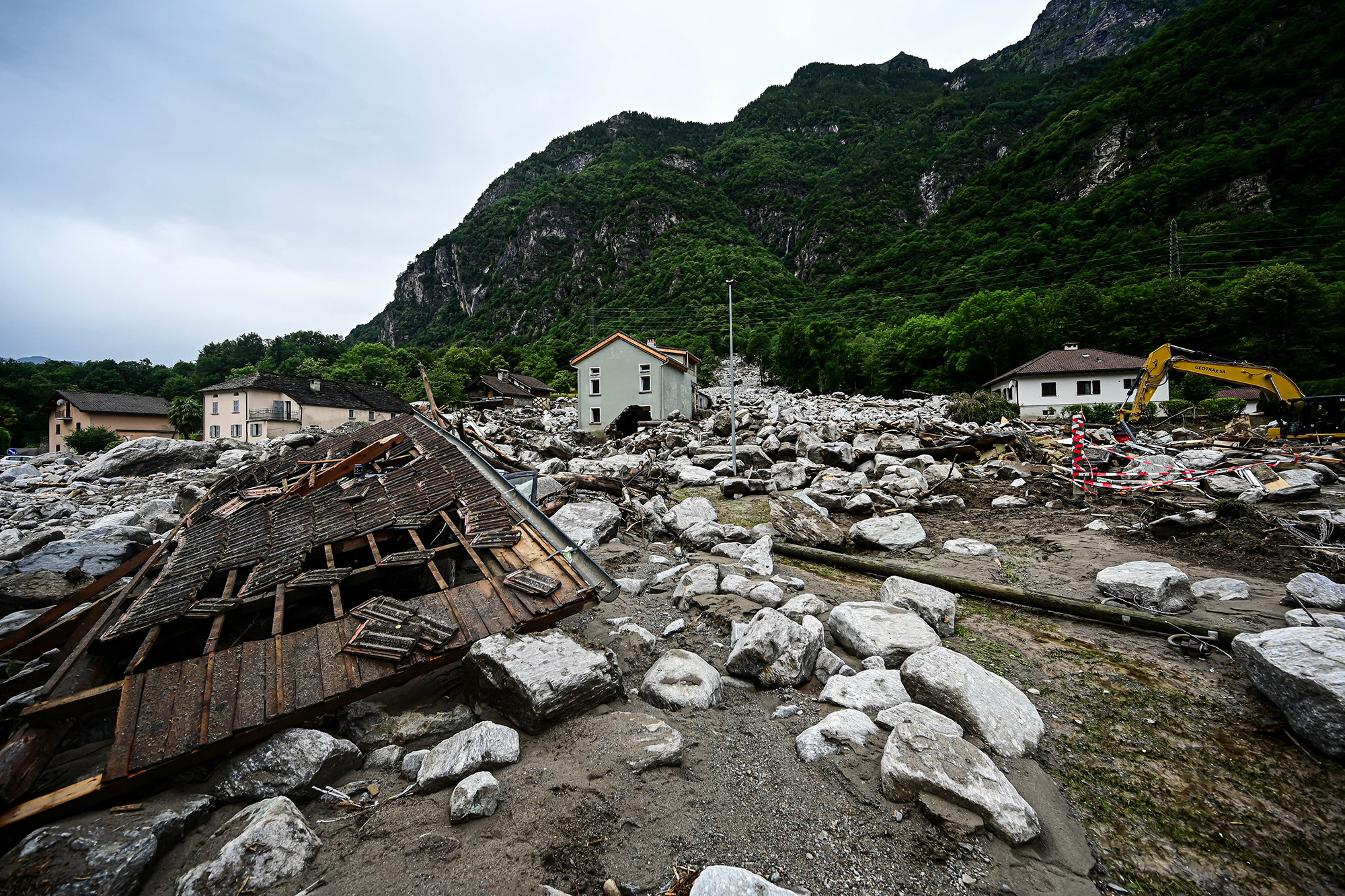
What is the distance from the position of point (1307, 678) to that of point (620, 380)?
27.8 m

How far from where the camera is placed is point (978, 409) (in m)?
24.0

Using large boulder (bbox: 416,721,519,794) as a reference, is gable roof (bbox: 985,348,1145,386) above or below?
above

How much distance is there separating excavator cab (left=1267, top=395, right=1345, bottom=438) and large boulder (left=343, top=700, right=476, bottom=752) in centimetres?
2547

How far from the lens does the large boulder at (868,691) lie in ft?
12.5

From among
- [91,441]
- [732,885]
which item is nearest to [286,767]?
[732,885]

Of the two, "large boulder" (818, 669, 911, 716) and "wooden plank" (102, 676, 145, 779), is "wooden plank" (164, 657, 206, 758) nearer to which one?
"wooden plank" (102, 676, 145, 779)

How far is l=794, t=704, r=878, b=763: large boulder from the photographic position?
334 cm

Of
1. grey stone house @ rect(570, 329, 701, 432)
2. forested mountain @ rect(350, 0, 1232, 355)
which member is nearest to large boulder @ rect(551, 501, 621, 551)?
grey stone house @ rect(570, 329, 701, 432)

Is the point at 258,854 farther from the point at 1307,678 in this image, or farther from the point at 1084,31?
the point at 1084,31

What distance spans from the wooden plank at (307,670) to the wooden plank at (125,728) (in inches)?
31.3

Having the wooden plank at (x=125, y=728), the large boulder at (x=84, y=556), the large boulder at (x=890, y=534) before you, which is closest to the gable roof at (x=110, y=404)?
the large boulder at (x=84, y=556)

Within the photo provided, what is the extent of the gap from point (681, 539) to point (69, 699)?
7.31 meters

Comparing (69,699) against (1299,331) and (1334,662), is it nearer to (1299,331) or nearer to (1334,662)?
(1334,662)

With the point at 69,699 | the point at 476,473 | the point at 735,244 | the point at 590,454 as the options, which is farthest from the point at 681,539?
the point at 735,244
